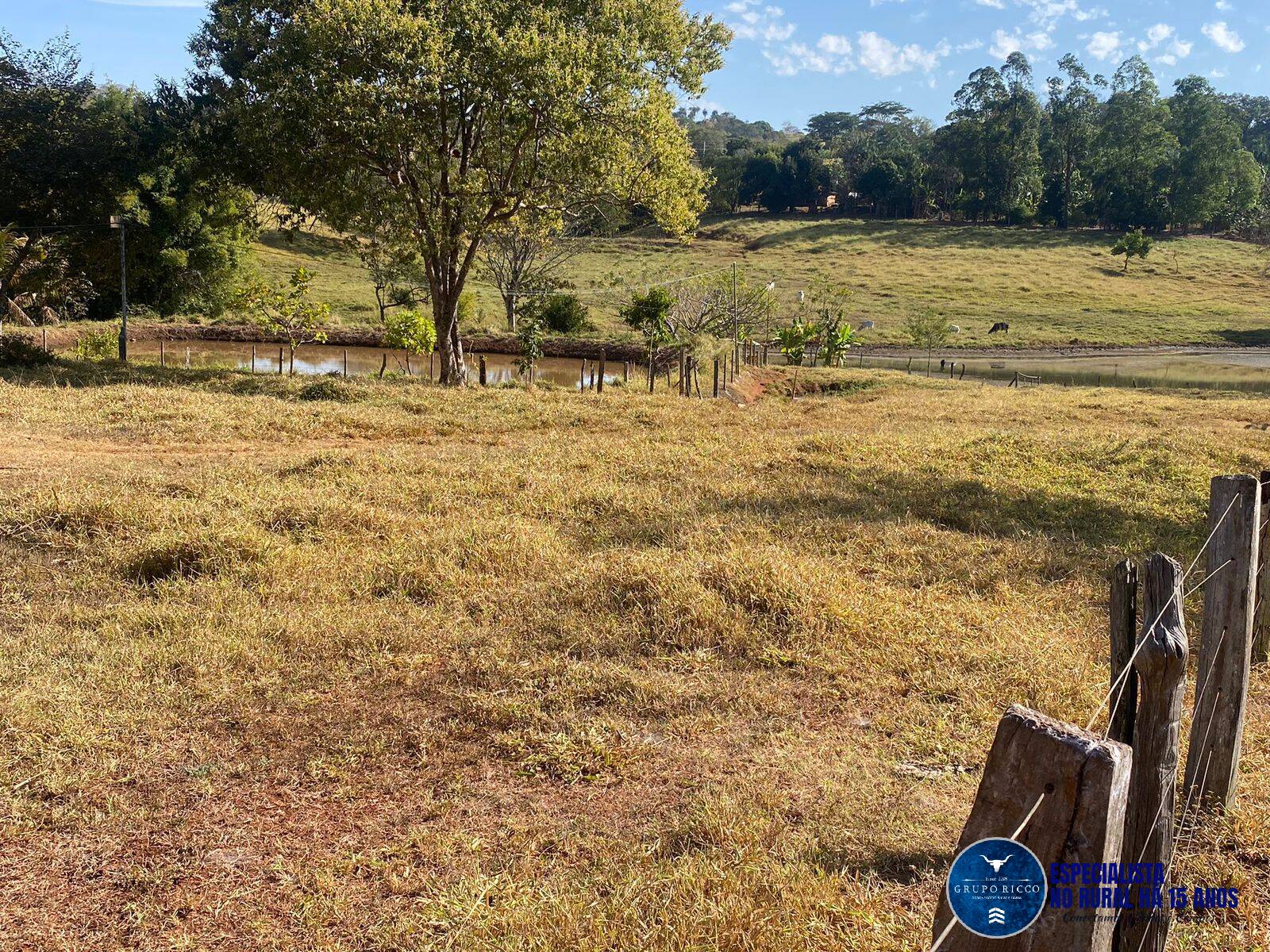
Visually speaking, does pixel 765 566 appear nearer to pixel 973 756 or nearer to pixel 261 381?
pixel 973 756

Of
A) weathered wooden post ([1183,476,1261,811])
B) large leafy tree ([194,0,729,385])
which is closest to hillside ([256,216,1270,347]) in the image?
large leafy tree ([194,0,729,385])

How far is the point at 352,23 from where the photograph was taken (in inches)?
712

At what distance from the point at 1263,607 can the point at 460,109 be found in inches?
737

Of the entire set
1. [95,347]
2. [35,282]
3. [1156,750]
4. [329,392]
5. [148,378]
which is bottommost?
[1156,750]

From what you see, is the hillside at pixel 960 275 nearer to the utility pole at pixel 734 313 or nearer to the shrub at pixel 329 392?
the utility pole at pixel 734 313

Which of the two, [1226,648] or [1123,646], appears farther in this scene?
[1226,648]

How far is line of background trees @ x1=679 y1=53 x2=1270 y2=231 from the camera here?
82250 millimetres

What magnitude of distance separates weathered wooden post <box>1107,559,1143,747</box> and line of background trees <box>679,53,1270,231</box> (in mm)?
80043

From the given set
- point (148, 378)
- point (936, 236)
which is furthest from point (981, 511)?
point (936, 236)

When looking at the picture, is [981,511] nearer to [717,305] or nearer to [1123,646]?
[1123,646]

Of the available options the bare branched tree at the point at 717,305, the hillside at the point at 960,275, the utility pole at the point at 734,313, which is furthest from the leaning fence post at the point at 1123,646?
the hillside at the point at 960,275

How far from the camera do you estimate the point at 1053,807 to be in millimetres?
1952

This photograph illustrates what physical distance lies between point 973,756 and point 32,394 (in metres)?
16.2

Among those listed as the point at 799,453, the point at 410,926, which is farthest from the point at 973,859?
the point at 799,453
